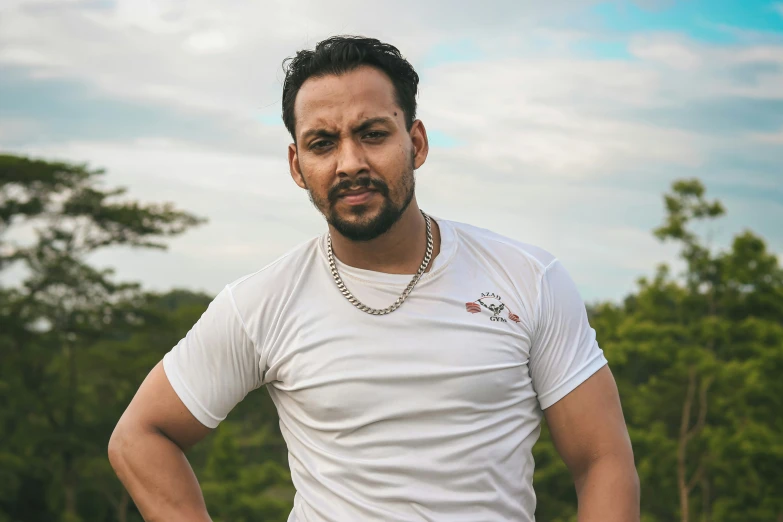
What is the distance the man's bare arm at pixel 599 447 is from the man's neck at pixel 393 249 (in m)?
0.59

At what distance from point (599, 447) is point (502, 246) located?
25.7 inches

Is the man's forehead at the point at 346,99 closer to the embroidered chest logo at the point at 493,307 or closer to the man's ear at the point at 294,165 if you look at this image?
the man's ear at the point at 294,165

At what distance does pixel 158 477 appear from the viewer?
9.23ft

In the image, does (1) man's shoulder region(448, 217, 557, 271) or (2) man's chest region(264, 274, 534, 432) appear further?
(1) man's shoulder region(448, 217, 557, 271)

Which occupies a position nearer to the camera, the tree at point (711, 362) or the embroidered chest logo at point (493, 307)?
the embroidered chest logo at point (493, 307)

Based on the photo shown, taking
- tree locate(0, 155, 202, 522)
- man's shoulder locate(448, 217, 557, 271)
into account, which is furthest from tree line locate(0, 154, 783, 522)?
man's shoulder locate(448, 217, 557, 271)

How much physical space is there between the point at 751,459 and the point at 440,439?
27.0 metres

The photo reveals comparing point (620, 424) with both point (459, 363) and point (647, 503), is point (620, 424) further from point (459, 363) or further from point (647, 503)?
point (647, 503)

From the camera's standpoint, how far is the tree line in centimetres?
2772

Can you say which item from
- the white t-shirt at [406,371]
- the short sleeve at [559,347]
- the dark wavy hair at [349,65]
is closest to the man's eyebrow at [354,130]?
the dark wavy hair at [349,65]

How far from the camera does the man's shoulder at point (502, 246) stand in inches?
113

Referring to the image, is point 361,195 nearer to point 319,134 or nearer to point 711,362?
point 319,134

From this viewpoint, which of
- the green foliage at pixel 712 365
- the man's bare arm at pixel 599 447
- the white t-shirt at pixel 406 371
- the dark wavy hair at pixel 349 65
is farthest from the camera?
the green foliage at pixel 712 365

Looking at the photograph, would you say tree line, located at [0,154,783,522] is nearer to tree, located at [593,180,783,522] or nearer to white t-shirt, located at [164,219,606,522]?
tree, located at [593,180,783,522]
